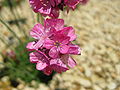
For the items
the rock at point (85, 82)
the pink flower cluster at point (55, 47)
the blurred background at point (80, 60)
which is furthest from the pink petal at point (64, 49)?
the rock at point (85, 82)

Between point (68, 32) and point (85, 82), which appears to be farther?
point (85, 82)

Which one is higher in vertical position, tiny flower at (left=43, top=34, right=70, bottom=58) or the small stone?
tiny flower at (left=43, top=34, right=70, bottom=58)

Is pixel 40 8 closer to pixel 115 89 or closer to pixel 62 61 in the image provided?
pixel 62 61

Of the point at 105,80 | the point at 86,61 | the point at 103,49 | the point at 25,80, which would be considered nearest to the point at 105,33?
the point at 103,49

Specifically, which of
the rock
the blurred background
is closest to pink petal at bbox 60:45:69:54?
the blurred background

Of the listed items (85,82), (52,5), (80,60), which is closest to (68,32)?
(52,5)

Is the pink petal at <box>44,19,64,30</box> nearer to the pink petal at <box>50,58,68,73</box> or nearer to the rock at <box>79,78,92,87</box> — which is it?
the pink petal at <box>50,58,68,73</box>

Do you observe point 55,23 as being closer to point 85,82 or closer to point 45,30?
point 45,30

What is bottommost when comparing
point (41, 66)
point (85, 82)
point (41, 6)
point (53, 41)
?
point (85, 82)
